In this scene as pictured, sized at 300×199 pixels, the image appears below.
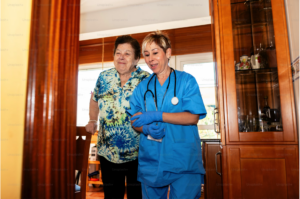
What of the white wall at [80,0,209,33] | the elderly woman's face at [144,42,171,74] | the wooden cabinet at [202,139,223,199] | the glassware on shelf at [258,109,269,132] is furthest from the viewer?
the white wall at [80,0,209,33]

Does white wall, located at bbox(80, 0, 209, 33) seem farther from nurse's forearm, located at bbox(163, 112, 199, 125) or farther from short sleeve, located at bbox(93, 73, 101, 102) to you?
nurse's forearm, located at bbox(163, 112, 199, 125)

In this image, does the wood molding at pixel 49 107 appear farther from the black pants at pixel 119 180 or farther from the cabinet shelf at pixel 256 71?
the cabinet shelf at pixel 256 71

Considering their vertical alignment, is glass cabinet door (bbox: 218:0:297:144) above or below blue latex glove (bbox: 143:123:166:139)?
above

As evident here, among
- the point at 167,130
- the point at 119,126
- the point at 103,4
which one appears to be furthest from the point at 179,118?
the point at 103,4

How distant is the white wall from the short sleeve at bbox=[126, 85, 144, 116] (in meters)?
1.93

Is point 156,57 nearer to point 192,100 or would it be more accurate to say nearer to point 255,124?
point 192,100

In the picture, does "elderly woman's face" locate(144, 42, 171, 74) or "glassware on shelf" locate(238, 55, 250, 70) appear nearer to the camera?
"elderly woman's face" locate(144, 42, 171, 74)

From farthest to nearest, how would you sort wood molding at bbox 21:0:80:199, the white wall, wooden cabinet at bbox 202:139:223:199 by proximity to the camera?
the white wall
wooden cabinet at bbox 202:139:223:199
wood molding at bbox 21:0:80:199

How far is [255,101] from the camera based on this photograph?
1.65m

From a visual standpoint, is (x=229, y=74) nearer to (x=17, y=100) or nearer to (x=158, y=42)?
(x=158, y=42)

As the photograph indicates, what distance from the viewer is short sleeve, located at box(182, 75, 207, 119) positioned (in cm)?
115

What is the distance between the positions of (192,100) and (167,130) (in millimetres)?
226

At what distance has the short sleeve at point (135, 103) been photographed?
1.31 meters

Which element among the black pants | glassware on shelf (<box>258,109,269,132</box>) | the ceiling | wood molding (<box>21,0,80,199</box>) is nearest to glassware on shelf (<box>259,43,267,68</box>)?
glassware on shelf (<box>258,109,269,132</box>)
